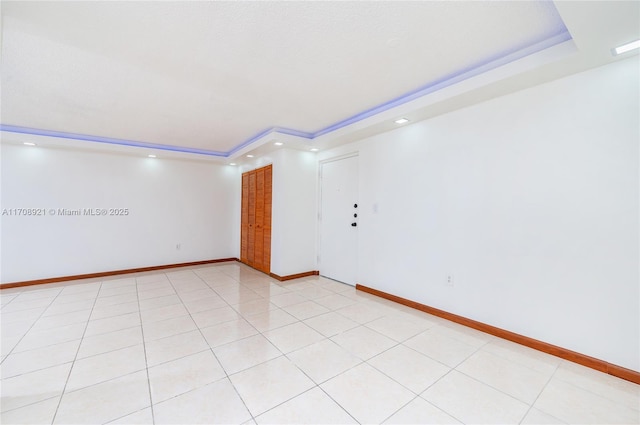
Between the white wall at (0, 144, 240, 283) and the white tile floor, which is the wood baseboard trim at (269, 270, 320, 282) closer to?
the white tile floor

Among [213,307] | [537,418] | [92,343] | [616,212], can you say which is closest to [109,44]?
[92,343]

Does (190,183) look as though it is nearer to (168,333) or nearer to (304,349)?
(168,333)

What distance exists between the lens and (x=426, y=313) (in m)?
3.17

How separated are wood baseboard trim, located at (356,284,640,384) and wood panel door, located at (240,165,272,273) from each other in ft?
9.20

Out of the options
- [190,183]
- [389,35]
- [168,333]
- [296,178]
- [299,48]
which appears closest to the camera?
[389,35]

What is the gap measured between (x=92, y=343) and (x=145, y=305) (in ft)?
3.25

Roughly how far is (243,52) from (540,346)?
141 inches

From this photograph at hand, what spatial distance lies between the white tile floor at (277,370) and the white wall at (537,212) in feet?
1.19

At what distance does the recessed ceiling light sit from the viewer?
177 cm

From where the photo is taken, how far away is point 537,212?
237 cm

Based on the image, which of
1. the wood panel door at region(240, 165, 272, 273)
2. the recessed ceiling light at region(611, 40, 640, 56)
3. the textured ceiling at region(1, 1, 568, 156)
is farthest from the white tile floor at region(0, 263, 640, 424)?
the textured ceiling at region(1, 1, 568, 156)

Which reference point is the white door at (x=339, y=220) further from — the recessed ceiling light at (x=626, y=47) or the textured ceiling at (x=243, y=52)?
the recessed ceiling light at (x=626, y=47)

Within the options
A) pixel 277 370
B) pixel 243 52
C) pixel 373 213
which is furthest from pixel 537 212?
pixel 243 52

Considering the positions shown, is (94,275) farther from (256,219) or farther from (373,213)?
(373,213)
